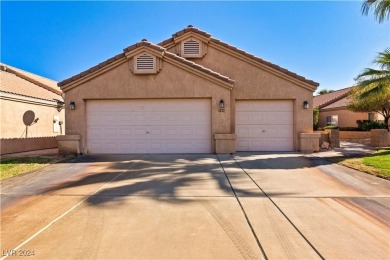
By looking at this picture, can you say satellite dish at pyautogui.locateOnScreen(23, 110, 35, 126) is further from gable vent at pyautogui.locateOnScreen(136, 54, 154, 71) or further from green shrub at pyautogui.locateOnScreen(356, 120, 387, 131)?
green shrub at pyautogui.locateOnScreen(356, 120, 387, 131)

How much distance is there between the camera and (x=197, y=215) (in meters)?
4.00

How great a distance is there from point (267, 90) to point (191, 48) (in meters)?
4.64

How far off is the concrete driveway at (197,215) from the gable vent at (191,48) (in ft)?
25.4

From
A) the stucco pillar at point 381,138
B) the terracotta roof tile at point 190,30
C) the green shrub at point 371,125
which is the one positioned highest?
the terracotta roof tile at point 190,30

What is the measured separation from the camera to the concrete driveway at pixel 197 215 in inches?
119

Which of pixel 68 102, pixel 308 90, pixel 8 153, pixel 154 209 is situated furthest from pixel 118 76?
pixel 308 90

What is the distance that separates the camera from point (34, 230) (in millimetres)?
3545

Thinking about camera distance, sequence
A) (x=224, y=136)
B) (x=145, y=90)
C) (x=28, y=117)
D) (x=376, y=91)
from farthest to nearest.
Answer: (x=28, y=117), (x=376, y=91), (x=145, y=90), (x=224, y=136)

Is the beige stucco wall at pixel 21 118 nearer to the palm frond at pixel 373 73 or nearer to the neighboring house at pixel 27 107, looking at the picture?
the neighboring house at pixel 27 107

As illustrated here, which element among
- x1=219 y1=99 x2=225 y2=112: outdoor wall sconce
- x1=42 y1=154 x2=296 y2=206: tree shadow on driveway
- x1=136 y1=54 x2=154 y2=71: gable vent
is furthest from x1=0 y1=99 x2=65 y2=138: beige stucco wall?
x1=219 y1=99 x2=225 y2=112: outdoor wall sconce

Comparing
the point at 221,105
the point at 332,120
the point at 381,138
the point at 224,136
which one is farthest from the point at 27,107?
the point at 332,120

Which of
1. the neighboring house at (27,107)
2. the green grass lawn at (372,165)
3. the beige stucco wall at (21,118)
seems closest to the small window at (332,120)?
the green grass lawn at (372,165)

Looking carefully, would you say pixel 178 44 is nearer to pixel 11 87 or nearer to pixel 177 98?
pixel 177 98

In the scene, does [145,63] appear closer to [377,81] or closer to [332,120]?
[377,81]
